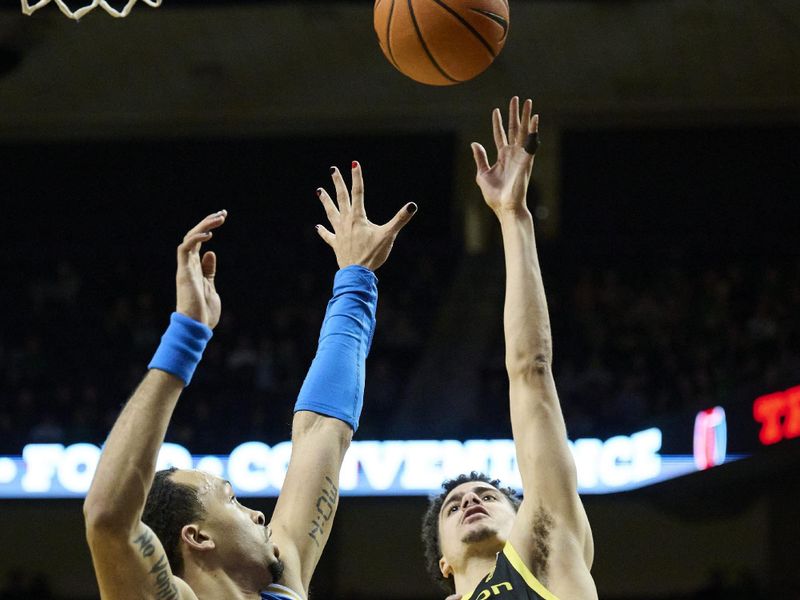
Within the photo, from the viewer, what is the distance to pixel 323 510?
10.6 feet

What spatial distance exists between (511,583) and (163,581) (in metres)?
0.83

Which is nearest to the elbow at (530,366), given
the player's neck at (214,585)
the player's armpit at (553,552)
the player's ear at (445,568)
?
the player's armpit at (553,552)

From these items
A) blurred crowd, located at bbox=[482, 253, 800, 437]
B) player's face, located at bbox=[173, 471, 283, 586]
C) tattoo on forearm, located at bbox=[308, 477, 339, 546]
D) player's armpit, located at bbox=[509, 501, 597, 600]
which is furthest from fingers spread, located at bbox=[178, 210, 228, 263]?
blurred crowd, located at bbox=[482, 253, 800, 437]

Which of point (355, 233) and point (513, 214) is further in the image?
point (355, 233)

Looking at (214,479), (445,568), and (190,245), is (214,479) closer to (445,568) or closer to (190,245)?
(190,245)

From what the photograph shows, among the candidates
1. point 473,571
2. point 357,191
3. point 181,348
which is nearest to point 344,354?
point 357,191

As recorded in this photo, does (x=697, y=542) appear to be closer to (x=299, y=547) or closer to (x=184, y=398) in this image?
(x=184, y=398)

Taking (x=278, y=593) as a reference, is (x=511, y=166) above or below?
above

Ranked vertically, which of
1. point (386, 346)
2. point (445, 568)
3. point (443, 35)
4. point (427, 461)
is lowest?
point (445, 568)

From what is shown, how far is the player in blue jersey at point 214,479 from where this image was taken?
236 centimetres

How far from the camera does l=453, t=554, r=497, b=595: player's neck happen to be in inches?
131

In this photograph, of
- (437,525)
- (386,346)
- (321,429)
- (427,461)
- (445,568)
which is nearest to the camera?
(321,429)

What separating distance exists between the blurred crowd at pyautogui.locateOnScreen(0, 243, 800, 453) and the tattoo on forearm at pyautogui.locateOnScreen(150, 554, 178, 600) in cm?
755

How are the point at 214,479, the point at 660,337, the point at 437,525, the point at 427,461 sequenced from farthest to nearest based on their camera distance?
the point at 660,337
the point at 427,461
the point at 437,525
the point at 214,479
